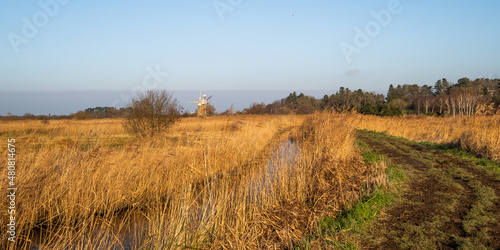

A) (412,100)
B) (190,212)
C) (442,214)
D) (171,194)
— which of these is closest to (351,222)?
(442,214)

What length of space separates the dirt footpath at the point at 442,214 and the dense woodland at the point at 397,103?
710 centimetres

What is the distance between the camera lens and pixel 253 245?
4711 mm

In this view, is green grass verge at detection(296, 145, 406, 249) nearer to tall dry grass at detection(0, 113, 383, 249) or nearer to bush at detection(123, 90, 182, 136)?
tall dry grass at detection(0, 113, 383, 249)

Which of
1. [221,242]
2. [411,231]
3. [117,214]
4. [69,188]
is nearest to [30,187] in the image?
[69,188]

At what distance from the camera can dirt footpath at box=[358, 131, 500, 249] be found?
470 cm

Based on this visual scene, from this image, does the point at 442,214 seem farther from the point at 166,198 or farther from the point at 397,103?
the point at 397,103

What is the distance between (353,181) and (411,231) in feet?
10.5

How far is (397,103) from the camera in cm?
6631

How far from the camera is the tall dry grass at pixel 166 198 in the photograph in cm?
459

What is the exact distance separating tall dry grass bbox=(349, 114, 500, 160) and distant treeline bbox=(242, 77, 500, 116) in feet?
5.24

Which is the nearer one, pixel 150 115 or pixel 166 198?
pixel 166 198

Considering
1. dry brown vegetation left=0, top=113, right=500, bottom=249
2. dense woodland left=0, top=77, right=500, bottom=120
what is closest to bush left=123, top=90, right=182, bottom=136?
dense woodland left=0, top=77, right=500, bottom=120

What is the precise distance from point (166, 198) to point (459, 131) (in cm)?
1504

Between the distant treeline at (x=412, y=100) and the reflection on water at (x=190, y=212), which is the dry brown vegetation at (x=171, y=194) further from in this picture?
the distant treeline at (x=412, y=100)
